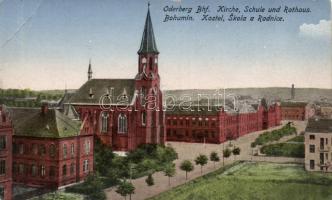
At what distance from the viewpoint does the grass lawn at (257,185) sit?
5289mm

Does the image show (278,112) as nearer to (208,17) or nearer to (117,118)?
(208,17)

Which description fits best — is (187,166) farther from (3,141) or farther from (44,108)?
(3,141)

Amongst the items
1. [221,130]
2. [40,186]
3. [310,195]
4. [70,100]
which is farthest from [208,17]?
[40,186]

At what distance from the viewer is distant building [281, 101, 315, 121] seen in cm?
545

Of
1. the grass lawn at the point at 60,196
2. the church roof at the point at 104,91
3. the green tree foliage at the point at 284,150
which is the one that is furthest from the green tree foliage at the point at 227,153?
the grass lawn at the point at 60,196

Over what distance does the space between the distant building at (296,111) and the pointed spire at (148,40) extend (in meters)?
1.79

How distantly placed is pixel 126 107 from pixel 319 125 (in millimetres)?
2329

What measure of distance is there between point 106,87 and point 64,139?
0.78m

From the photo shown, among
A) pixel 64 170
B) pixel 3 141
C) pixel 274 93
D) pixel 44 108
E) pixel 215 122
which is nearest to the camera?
pixel 3 141

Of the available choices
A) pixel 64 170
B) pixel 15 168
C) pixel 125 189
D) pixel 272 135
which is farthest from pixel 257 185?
pixel 15 168

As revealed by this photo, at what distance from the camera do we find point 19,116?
526cm

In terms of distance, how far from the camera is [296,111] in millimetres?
5547

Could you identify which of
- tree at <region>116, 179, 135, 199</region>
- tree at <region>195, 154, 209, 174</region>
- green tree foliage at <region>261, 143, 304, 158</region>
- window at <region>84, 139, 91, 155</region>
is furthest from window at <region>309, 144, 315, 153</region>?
window at <region>84, 139, 91, 155</region>

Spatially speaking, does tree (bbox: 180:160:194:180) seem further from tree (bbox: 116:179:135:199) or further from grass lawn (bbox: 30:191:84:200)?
grass lawn (bbox: 30:191:84:200)
